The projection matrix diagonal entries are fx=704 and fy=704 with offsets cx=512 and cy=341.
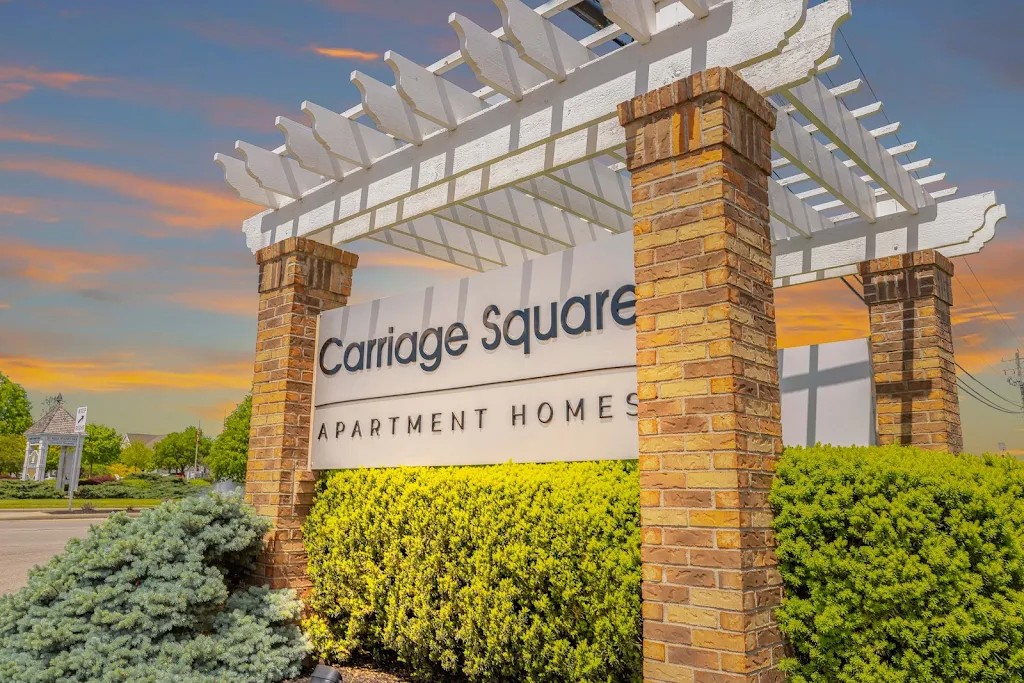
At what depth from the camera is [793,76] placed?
13.3 ft

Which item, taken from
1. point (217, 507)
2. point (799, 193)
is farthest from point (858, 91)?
point (217, 507)

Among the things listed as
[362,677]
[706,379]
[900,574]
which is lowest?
[362,677]

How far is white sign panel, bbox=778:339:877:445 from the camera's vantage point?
7508 mm

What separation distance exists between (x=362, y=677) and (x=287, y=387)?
262 centimetres

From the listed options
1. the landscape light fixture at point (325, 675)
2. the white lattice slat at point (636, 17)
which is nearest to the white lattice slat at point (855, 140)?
the white lattice slat at point (636, 17)

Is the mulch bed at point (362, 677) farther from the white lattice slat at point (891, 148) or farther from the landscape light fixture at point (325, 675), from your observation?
the white lattice slat at point (891, 148)

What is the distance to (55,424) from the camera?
182 ft

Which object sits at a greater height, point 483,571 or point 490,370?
point 490,370

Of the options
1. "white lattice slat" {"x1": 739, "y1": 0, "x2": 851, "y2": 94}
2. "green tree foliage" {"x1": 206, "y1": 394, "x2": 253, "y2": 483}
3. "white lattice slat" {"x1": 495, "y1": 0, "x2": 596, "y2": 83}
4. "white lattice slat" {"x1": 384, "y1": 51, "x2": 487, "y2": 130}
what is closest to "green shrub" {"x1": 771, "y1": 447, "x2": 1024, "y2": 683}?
"white lattice slat" {"x1": 739, "y1": 0, "x2": 851, "y2": 94}

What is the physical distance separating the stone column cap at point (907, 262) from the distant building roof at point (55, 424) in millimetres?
61032

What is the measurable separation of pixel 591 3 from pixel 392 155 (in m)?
2.50

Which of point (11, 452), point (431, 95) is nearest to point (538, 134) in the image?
point (431, 95)

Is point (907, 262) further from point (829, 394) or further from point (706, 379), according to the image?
point (706, 379)

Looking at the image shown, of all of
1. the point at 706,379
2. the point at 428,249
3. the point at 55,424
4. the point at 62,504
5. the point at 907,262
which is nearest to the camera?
the point at 706,379
